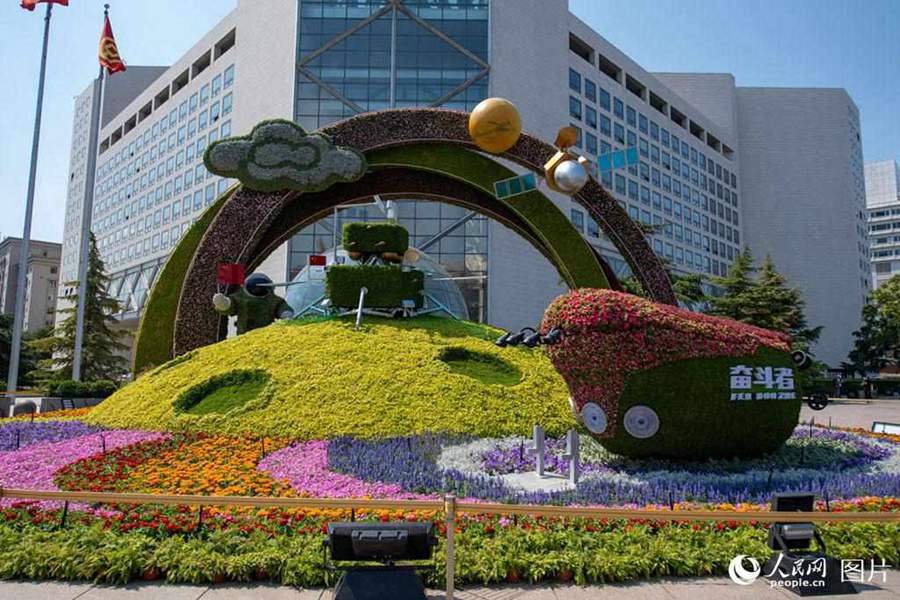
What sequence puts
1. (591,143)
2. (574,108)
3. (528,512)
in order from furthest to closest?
(591,143)
(574,108)
(528,512)

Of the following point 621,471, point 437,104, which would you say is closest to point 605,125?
point 437,104

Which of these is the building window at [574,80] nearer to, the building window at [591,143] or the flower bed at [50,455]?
the building window at [591,143]

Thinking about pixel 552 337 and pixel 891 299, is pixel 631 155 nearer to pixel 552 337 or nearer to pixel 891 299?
pixel 552 337

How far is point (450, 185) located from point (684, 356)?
13349 millimetres

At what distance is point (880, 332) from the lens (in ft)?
184

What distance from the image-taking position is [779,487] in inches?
320

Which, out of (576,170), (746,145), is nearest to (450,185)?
(576,170)

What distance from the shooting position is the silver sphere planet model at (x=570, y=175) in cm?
1284

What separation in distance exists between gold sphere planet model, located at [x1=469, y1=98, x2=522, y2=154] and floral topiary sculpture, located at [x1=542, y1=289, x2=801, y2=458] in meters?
5.87

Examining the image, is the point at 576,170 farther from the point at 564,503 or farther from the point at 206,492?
the point at 206,492

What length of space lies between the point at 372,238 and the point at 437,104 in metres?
27.8

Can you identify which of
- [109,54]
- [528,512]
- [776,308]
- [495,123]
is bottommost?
[528,512]

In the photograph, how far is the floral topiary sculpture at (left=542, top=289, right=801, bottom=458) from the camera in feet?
29.0

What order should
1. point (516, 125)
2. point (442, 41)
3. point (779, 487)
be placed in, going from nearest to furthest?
point (779, 487), point (516, 125), point (442, 41)
